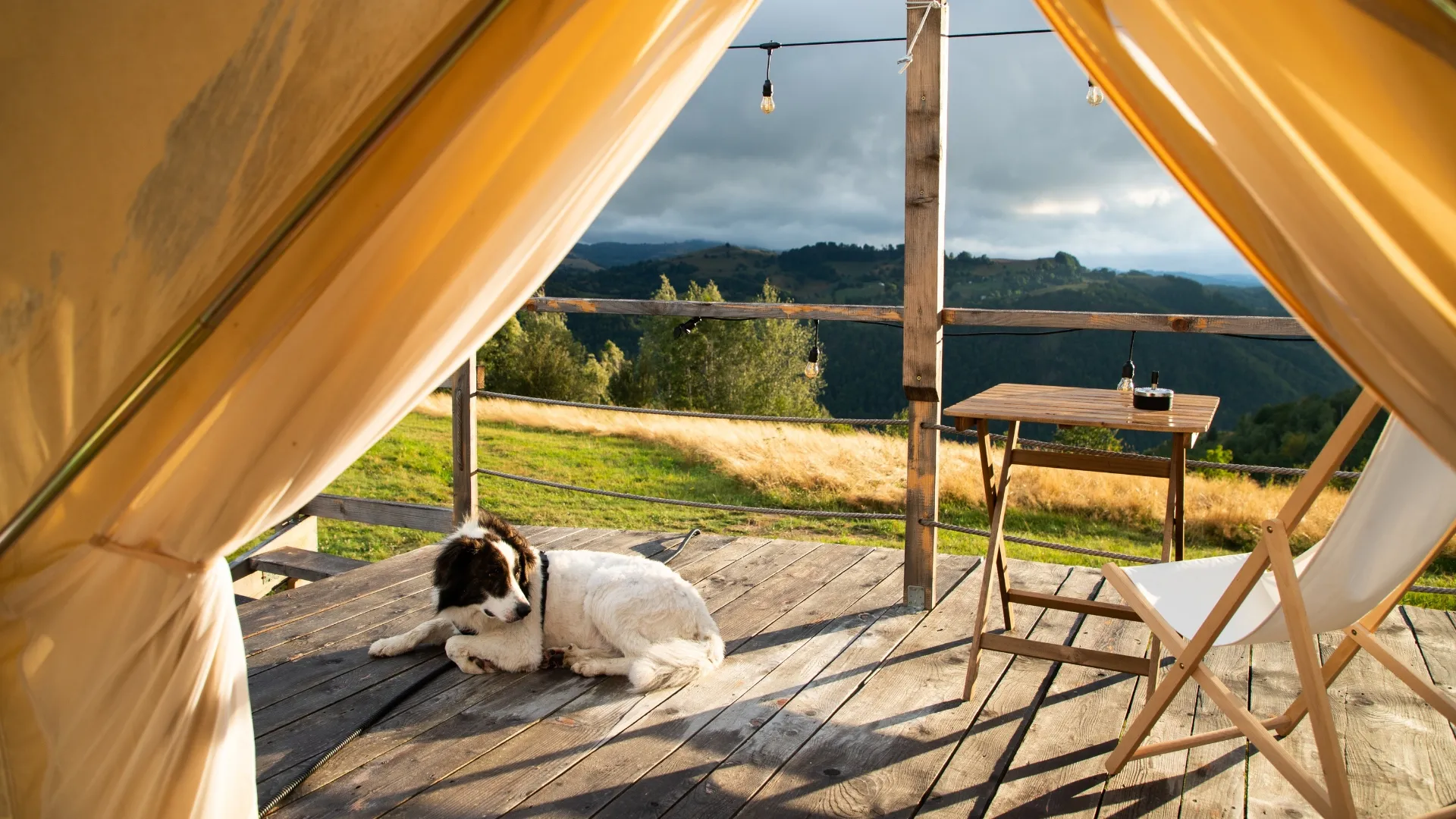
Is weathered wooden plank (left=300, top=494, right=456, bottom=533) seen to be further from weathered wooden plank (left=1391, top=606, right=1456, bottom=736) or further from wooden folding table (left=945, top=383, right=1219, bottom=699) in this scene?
weathered wooden plank (left=1391, top=606, right=1456, bottom=736)

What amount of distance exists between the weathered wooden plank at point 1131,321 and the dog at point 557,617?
1320mm

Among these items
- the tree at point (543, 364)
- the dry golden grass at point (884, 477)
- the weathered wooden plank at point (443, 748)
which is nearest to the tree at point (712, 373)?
the tree at point (543, 364)

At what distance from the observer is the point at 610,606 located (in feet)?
9.09

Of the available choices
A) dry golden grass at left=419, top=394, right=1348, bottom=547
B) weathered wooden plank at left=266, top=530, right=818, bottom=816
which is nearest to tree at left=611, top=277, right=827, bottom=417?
dry golden grass at left=419, top=394, right=1348, bottom=547

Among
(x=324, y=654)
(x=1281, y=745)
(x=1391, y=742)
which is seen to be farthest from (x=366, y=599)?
(x=1391, y=742)

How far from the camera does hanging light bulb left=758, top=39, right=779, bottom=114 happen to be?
10.6 feet

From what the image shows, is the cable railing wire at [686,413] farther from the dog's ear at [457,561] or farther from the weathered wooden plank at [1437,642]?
the weathered wooden plank at [1437,642]

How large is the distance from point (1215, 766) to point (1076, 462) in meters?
0.86

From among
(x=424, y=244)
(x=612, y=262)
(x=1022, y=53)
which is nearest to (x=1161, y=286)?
(x=1022, y=53)

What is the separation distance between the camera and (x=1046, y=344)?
31.7 meters

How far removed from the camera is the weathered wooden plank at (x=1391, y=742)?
210 centimetres

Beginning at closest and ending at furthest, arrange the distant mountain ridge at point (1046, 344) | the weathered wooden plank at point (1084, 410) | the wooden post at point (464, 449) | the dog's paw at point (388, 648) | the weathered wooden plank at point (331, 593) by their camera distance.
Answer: the weathered wooden plank at point (1084, 410) → the dog's paw at point (388, 648) → the weathered wooden plank at point (331, 593) → the wooden post at point (464, 449) → the distant mountain ridge at point (1046, 344)

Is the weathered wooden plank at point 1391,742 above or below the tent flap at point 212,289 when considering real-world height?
below

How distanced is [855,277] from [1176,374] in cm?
1221
